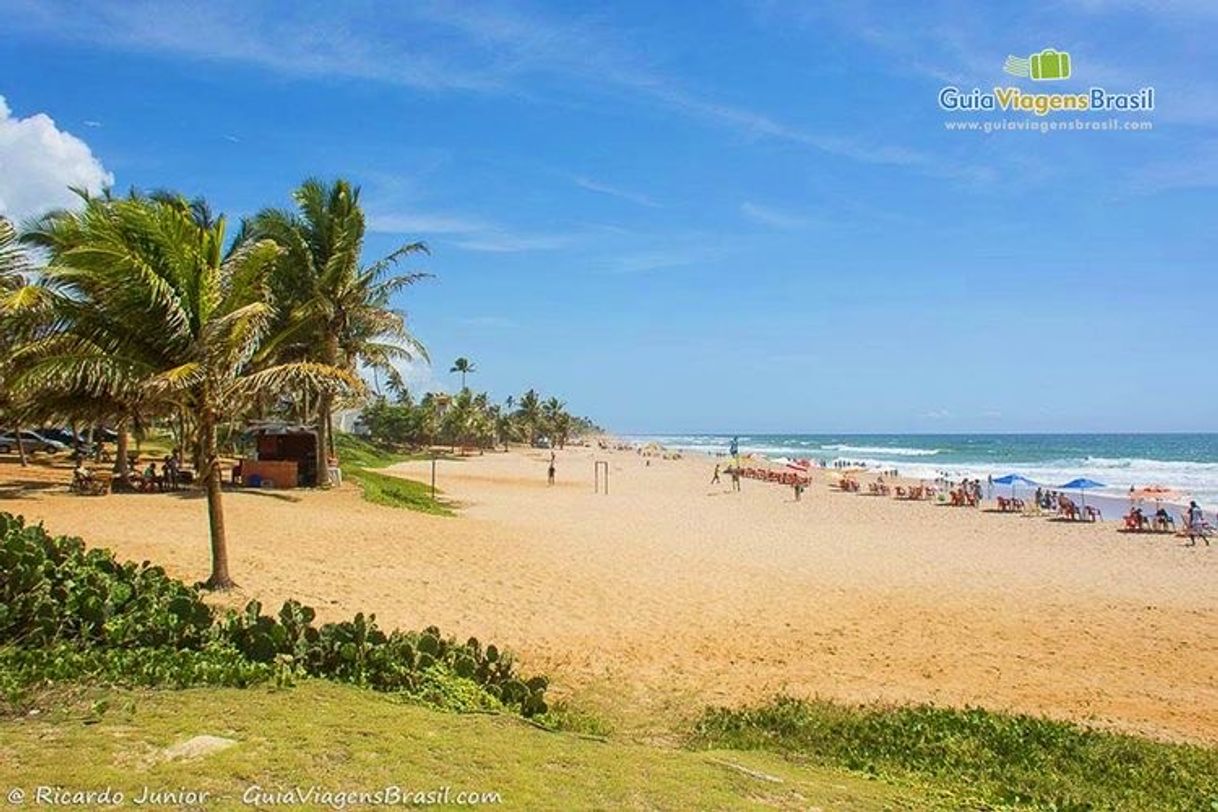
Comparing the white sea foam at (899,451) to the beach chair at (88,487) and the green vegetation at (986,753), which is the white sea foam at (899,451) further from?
the green vegetation at (986,753)

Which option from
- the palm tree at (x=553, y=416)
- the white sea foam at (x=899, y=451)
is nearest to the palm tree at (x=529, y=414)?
the palm tree at (x=553, y=416)

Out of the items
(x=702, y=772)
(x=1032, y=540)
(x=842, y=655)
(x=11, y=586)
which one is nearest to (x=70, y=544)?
(x=11, y=586)

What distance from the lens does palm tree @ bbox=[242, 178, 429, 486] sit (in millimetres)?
22688

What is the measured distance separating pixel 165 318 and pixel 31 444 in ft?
102

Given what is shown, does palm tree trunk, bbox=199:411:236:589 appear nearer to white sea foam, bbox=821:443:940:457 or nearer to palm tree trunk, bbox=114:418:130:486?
palm tree trunk, bbox=114:418:130:486

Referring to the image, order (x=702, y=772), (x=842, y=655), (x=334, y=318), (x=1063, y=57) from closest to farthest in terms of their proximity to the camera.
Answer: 1. (x=702, y=772)
2. (x=842, y=655)
3. (x=1063, y=57)
4. (x=334, y=318)

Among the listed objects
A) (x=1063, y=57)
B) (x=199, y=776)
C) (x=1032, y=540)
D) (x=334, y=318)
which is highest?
(x=1063, y=57)

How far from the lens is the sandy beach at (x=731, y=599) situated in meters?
8.70

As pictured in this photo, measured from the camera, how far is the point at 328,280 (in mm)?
22625

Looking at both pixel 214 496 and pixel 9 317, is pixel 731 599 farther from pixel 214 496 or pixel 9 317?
pixel 9 317

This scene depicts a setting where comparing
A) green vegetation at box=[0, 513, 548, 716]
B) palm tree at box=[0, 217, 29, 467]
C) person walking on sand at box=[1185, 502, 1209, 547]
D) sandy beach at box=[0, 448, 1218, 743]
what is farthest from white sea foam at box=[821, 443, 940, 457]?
green vegetation at box=[0, 513, 548, 716]

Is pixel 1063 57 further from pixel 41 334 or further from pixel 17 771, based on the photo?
pixel 41 334

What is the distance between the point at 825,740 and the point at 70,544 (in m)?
6.23

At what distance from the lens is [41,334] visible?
16.3 m
